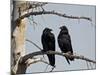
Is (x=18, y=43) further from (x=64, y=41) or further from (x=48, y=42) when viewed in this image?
(x=64, y=41)

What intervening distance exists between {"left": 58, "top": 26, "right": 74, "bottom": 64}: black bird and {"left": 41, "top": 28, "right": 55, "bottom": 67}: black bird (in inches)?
3.7

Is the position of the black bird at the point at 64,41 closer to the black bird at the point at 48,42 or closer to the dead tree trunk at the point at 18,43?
the black bird at the point at 48,42

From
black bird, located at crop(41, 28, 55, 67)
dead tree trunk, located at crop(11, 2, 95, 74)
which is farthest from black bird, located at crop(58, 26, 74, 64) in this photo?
dead tree trunk, located at crop(11, 2, 95, 74)

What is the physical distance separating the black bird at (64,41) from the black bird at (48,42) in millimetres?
95

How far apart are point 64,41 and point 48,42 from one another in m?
0.20

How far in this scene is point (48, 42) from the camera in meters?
2.28

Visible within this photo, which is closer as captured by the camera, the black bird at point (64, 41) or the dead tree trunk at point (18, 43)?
the dead tree trunk at point (18, 43)

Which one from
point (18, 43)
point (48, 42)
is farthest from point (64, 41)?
point (18, 43)

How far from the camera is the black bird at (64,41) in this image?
2.34 m

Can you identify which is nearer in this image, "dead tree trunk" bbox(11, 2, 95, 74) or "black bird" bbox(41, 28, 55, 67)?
"dead tree trunk" bbox(11, 2, 95, 74)

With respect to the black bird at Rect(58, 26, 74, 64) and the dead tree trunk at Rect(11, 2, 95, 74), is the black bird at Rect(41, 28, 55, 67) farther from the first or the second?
the dead tree trunk at Rect(11, 2, 95, 74)

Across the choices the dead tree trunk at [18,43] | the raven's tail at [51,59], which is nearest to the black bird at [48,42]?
the raven's tail at [51,59]

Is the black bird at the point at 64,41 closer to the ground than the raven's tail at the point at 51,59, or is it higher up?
higher up

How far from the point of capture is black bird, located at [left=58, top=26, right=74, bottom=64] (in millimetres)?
2340
